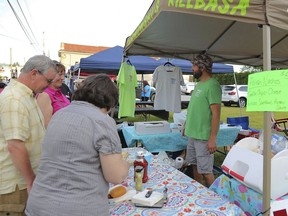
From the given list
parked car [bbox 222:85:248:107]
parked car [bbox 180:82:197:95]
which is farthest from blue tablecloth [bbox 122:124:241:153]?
parked car [bbox 180:82:197:95]

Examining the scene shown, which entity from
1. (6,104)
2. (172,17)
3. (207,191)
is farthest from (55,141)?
(172,17)

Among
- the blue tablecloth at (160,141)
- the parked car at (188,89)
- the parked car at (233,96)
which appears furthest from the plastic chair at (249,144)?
the parked car at (188,89)

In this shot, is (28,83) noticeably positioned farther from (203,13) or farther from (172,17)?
(172,17)

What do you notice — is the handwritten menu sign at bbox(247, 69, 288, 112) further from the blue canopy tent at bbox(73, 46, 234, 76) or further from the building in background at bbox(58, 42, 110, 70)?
the building in background at bbox(58, 42, 110, 70)

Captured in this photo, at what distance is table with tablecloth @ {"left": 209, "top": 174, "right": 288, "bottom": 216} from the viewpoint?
149 cm

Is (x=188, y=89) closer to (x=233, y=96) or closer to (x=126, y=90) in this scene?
(x=233, y=96)

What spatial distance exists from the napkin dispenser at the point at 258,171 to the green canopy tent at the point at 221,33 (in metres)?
0.13

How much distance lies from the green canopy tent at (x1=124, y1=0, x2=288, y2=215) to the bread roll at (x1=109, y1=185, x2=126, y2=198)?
761mm

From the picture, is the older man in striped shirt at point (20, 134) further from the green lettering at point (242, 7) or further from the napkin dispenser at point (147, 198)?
the green lettering at point (242, 7)

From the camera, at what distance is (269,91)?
118 centimetres

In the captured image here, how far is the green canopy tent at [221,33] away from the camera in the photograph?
128 centimetres

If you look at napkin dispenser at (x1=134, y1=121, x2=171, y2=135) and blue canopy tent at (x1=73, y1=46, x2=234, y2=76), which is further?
blue canopy tent at (x1=73, y1=46, x2=234, y2=76)

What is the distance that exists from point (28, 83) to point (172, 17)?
1.67m

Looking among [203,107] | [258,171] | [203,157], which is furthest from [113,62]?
[258,171]
